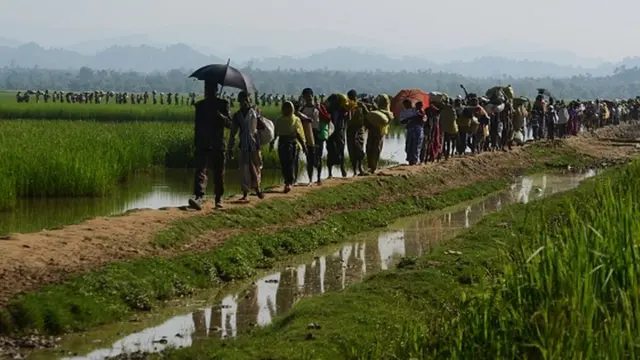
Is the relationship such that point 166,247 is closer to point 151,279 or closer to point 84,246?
point 84,246

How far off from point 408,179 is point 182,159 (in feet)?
29.4

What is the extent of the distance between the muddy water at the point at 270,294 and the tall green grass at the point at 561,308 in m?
2.68

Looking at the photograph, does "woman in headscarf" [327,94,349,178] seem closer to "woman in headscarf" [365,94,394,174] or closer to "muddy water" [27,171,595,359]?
"woman in headscarf" [365,94,394,174]

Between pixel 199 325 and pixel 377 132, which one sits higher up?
pixel 377 132

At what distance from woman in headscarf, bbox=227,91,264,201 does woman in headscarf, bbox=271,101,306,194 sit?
0.85 metres

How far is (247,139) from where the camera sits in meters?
14.4

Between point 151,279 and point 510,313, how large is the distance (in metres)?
5.12

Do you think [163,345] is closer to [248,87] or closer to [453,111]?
[248,87]

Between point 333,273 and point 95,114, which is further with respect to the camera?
point 95,114

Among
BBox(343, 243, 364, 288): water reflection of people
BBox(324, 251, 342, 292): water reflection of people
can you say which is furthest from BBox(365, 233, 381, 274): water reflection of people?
BBox(324, 251, 342, 292): water reflection of people

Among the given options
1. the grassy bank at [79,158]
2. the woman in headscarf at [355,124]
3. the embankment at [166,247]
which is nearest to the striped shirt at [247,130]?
the embankment at [166,247]

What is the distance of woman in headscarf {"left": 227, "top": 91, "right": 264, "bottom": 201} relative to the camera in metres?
14.1

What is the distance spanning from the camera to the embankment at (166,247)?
391 inches

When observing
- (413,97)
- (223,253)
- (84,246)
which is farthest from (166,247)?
(413,97)
